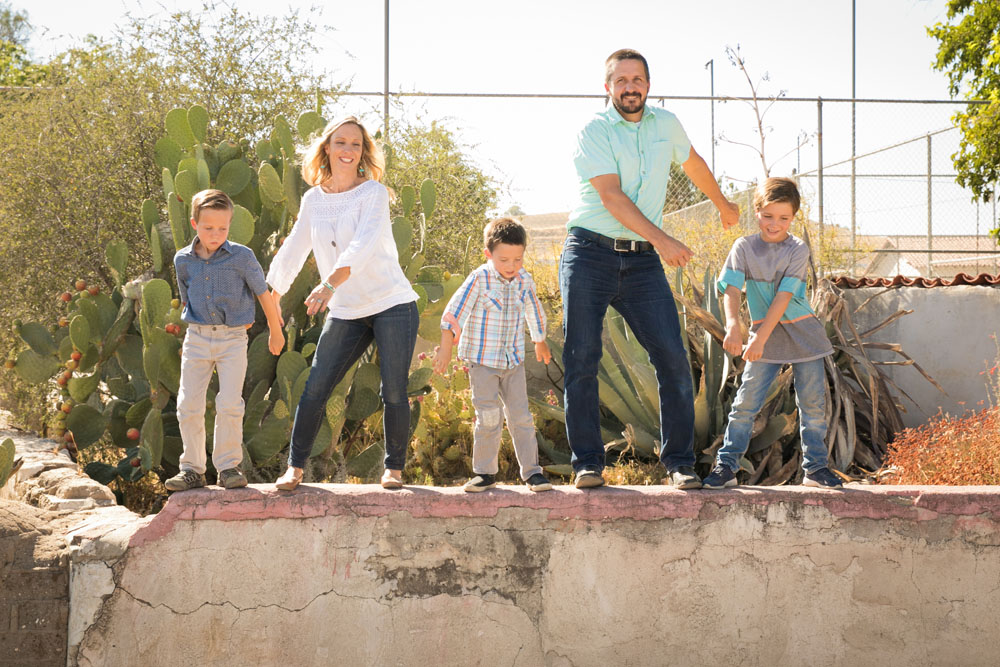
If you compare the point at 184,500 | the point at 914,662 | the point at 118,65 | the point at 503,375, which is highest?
the point at 118,65

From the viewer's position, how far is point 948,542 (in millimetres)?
3916

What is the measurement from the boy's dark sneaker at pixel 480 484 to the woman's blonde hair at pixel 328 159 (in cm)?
131

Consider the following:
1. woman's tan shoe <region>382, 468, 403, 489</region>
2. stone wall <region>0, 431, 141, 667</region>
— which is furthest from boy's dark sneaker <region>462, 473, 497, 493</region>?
stone wall <region>0, 431, 141, 667</region>

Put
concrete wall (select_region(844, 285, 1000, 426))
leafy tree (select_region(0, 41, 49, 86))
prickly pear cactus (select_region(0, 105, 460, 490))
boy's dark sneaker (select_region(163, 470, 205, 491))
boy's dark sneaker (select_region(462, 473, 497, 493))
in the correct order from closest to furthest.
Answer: boy's dark sneaker (select_region(163, 470, 205, 491)), boy's dark sneaker (select_region(462, 473, 497, 493)), prickly pear cactus (select_region(0, 105, 460, 490)), concrete wall (select_region(844, 285, 1000, 426)), leafy tree (select_region(0, 41, 49, 86))

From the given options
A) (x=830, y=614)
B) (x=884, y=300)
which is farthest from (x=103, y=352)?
(x=884, y=300)

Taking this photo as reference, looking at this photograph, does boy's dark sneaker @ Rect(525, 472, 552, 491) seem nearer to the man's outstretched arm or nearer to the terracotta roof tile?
the man's outstretched arm

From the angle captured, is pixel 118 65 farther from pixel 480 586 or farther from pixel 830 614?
pixel 830 614

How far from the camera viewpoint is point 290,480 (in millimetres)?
3764


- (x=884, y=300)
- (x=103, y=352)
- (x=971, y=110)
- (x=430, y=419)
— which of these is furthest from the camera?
(x=971, y=110)

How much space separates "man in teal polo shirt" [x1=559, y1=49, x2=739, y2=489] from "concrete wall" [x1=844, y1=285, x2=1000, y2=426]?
3545mm

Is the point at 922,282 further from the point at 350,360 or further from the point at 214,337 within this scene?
the point at 214,337

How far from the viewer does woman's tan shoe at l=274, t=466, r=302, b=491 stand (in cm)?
375

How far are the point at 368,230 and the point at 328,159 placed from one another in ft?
1.39

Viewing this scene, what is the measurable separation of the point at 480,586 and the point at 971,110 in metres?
8.75
